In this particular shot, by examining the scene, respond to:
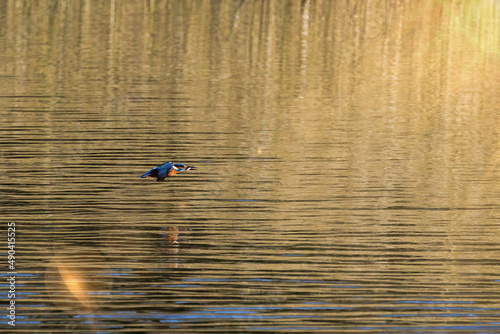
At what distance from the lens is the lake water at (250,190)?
11.9m

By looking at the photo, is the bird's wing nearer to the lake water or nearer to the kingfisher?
the kingfisher

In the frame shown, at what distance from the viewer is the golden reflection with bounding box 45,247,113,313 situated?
469 inches

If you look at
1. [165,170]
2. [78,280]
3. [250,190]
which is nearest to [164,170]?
[165,170]

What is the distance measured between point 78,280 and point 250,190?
18.6ft

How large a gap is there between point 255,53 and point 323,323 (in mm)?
28838

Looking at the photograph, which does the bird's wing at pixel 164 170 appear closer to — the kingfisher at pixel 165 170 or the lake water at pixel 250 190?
the kingfisher at pixel 165 170

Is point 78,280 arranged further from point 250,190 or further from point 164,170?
point 250,190

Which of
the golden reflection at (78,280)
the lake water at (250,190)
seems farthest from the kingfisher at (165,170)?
the golden reflection at (78,280)

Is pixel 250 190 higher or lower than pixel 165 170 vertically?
lower

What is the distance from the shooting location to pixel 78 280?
41.5ft

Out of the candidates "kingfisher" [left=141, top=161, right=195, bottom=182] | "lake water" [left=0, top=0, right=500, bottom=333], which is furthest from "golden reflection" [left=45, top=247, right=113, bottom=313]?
"kingfisher" [left=141, top=161, right=195, bottom=182]

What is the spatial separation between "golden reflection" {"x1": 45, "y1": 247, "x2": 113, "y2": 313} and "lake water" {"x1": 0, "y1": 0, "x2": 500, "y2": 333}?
0.03 metres

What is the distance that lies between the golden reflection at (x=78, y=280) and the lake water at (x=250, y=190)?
3 cm

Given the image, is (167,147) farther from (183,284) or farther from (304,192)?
(183,284)
